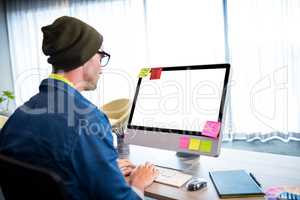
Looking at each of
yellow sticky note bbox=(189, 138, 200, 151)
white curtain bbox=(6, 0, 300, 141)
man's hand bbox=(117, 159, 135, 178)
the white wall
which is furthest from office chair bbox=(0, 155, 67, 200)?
the white wall

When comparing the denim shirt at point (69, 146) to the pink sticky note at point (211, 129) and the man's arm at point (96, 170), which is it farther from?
the pink sticky note at point (211, 129)

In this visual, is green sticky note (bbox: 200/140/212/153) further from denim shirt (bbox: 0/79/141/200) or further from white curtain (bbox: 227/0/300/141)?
white curtain (bbox: 227/0/300/141)

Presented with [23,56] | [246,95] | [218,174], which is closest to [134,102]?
[218,174]

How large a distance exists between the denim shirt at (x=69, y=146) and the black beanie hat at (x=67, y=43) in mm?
171

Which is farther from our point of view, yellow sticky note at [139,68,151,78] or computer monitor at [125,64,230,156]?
yellow sticky note at [139,68,151,78]

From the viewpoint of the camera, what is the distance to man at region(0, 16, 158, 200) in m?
0.75

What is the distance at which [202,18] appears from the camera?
3.62m

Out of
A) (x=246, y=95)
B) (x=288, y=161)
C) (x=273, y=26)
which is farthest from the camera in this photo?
(x=246, y=95)

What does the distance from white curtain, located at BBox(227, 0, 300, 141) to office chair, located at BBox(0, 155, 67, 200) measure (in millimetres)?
3030

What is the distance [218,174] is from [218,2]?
2949 mm

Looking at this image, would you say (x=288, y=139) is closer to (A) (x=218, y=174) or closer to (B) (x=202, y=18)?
(B) (x=202, y=18)

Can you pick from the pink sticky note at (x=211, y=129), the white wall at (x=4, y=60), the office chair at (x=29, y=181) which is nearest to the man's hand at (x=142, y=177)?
the pink sticky note at (x=211, y=129)

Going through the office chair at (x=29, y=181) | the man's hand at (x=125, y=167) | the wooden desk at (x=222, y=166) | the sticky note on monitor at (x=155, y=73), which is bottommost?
the wooden desk at (x=222, y=166)

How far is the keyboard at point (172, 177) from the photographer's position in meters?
1.12
